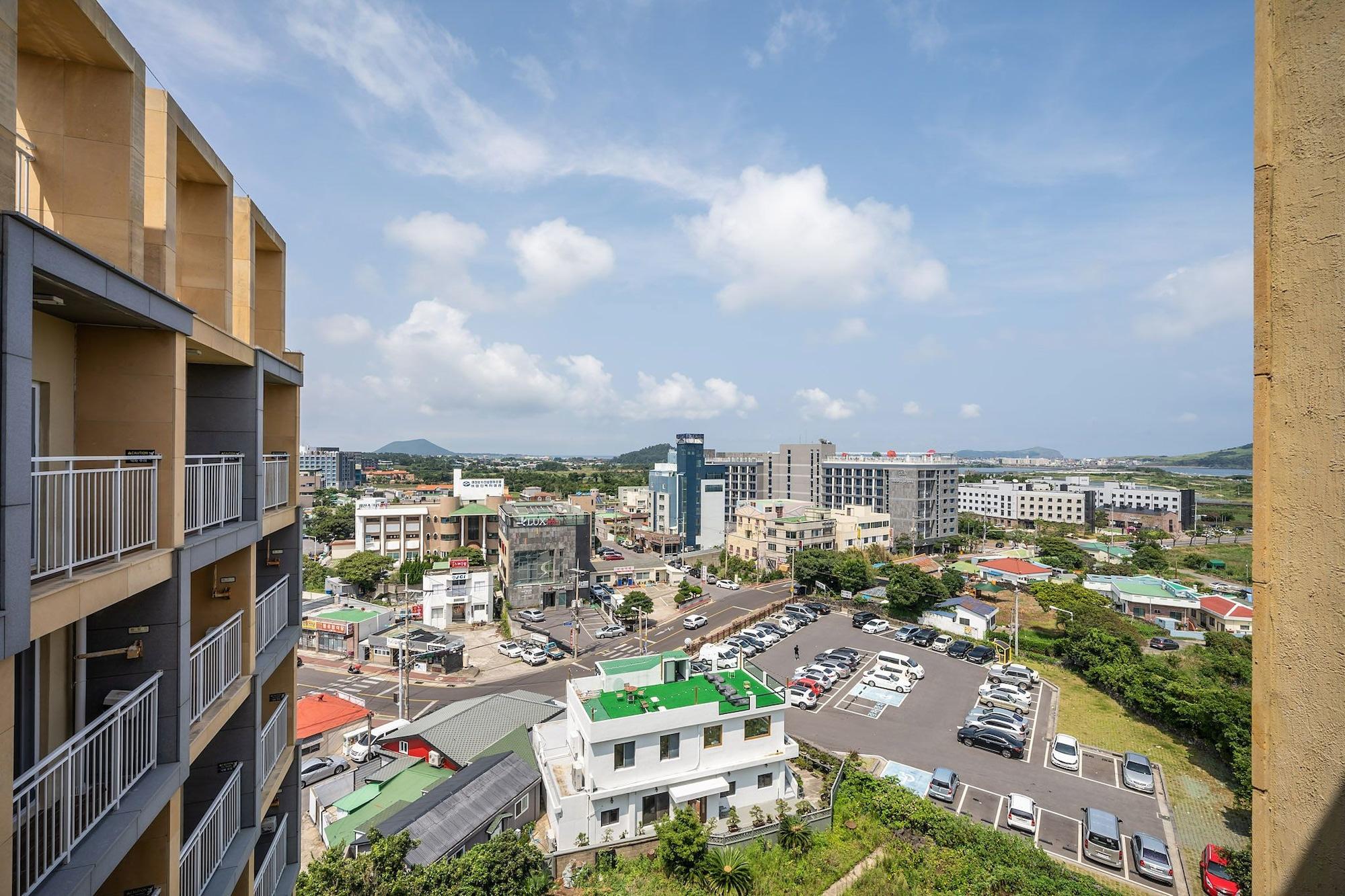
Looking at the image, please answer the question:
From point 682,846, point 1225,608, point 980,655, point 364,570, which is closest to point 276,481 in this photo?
point 682,846

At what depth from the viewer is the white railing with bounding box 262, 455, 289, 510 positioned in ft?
25.2

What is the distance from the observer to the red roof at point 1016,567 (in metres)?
44.4

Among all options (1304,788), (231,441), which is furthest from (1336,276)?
(231,441)

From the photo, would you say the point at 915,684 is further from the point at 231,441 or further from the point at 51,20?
the point at 51,20

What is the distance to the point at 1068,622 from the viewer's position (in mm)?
30094

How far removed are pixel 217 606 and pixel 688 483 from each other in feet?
193

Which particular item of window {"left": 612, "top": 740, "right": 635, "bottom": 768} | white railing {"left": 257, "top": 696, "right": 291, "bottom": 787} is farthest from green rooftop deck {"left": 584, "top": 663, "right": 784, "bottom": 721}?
white railing {"left": 257, "top": 696, "right": 291, "bottom": 787}

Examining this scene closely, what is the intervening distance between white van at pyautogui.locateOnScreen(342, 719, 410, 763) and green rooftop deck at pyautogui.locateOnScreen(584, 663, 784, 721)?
9.06m

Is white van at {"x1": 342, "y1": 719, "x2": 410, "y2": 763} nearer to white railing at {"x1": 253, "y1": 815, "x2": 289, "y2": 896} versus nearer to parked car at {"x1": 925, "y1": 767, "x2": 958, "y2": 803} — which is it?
white railing at {"x1": 253, "y1": 815, "x2": 289, "y2": 896}

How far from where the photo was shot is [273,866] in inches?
320

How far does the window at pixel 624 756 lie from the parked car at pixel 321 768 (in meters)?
9.93

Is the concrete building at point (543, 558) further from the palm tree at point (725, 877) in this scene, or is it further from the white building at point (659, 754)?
the palm tree at point (725, 877)

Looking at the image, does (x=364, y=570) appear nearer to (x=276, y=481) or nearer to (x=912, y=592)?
(x=912, y=592)

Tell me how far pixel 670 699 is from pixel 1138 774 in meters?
15.3
